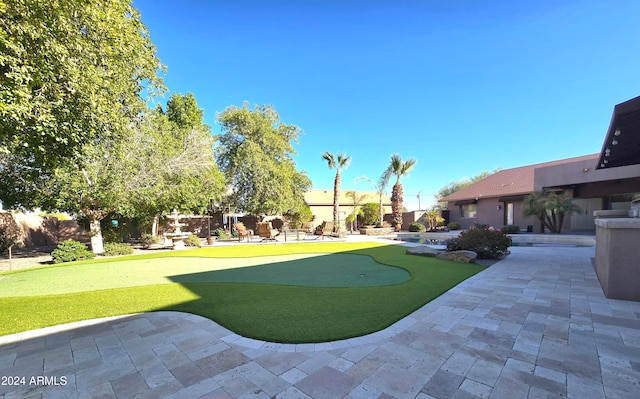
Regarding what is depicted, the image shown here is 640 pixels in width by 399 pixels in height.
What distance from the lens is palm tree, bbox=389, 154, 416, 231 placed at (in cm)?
2172

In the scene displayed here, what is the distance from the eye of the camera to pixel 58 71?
4672mm

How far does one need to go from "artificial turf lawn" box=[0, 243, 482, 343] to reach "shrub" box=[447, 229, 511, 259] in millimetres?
3231

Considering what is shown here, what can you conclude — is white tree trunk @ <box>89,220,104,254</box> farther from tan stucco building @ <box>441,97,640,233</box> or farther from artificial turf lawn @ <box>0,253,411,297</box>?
tan stucco building @ <box>441,97,640,233</box>

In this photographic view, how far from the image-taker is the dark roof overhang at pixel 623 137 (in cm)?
436

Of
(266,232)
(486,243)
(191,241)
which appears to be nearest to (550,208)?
(486,243)

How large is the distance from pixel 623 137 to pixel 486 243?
4291 millimetres

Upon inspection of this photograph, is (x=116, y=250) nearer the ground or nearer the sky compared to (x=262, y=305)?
nearer the ground

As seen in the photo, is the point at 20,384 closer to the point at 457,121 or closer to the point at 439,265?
the point at 439,265

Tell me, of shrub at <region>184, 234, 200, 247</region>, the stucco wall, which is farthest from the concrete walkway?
shrub at <region>184, 234, 200, 247</region>

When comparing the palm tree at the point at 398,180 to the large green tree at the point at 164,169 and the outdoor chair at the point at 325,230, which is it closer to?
the outdoor chair at the point at 325,230

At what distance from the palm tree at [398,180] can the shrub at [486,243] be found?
1312 centimetres

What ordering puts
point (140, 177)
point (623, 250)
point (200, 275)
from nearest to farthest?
point (623, 250), point (200, 275), point (140, 177)

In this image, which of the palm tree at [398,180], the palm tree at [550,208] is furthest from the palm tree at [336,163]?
the palm tree at [550,208]

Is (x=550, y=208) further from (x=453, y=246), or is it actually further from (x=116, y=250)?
(x=116, y=250)
